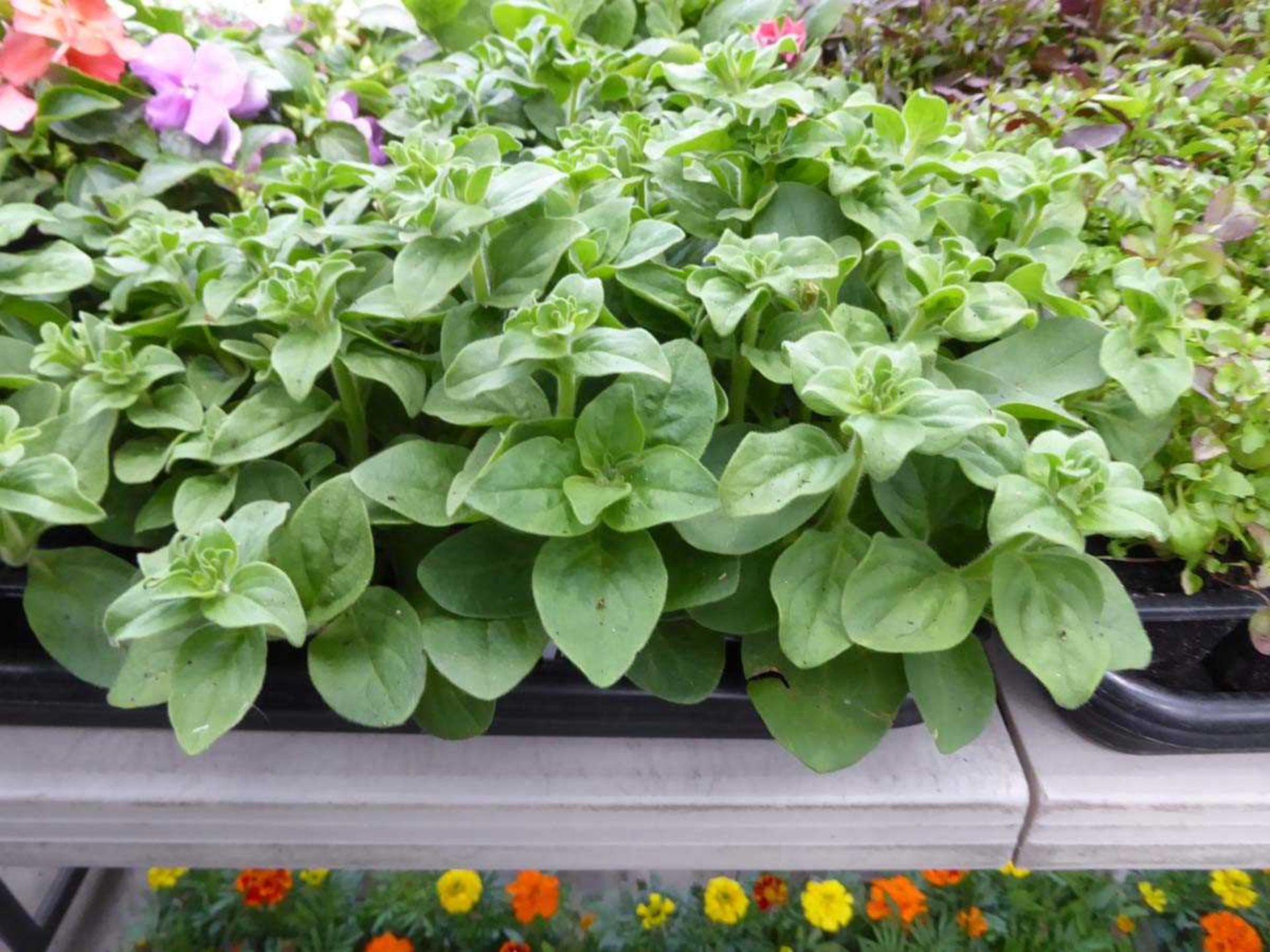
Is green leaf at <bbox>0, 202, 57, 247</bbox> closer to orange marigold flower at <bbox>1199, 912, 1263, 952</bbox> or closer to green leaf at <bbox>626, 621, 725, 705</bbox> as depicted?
green leaf at <bbox>626, 621, 725, 705</bbox>

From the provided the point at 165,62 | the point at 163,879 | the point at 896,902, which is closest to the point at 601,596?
the point at 165,62

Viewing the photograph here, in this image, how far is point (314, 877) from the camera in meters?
1.27

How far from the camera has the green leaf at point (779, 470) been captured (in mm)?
544

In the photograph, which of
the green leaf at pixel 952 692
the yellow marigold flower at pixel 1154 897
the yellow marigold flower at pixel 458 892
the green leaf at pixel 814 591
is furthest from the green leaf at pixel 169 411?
the yellow marigold flower at pixel 1154 897

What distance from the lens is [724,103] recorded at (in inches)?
33.5

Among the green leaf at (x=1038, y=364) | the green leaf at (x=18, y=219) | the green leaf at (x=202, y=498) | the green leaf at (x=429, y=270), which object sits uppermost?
the green leaf at (x=429, y=270)

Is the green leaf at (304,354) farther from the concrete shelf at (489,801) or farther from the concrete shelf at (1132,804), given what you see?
the concrete shelf at (1132,804)

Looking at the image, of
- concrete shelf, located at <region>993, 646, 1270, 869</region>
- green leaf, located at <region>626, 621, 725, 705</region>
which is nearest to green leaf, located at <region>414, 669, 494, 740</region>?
green leaf, located at <region>626, 621, 725, 705</region>

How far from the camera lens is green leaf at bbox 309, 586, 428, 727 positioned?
58cm

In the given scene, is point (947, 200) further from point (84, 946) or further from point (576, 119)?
point (84, 946)

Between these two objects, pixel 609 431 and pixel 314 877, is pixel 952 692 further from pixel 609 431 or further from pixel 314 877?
pixel 314 877

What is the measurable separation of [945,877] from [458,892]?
643 millimetres

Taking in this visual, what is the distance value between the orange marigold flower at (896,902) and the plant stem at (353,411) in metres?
0.94

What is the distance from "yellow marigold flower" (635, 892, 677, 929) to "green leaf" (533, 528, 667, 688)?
0.82 meters
